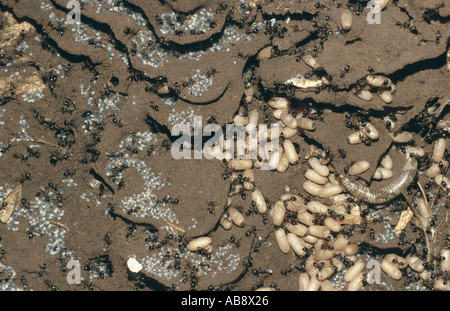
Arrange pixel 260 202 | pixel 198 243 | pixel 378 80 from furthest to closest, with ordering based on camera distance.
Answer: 1. pixel 260 202
2. pixel 198 243
3. pixel 378 80

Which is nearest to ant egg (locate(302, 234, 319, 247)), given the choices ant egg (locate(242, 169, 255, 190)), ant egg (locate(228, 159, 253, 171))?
ant egg (locate(242, 169, 255, 190))

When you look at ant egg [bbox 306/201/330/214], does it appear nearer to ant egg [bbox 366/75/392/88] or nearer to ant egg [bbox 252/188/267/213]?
ant egg [bbox 252/188/267/213]

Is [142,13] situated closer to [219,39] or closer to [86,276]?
[219,39]

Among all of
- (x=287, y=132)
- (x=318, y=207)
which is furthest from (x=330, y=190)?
(x=287, y=132)

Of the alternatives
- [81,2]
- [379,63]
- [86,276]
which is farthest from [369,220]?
[81,2]

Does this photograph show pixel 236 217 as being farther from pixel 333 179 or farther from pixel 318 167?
pixel 333 179

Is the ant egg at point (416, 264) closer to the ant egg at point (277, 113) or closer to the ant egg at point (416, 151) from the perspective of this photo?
the ant egg at point (416, 151)
